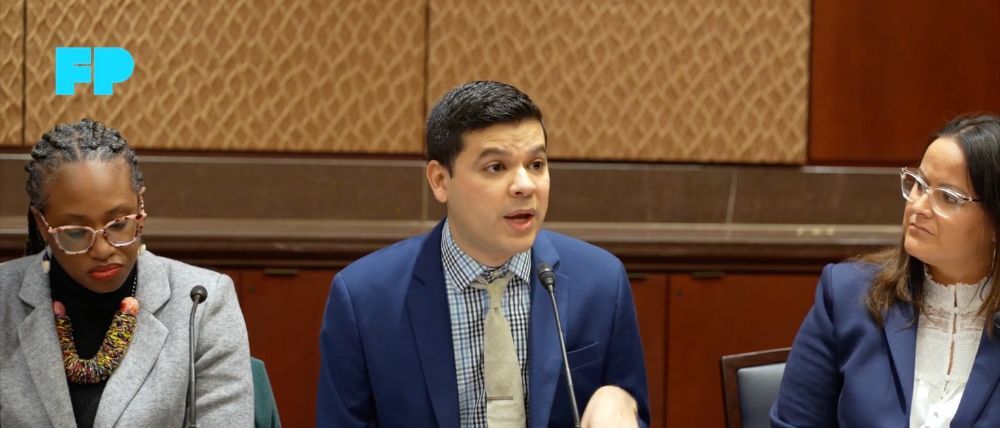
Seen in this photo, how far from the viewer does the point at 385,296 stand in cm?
225

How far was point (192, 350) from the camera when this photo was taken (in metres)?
1.97

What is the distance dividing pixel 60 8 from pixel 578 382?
8.77 feet

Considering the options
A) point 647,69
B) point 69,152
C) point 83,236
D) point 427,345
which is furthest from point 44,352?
point 647,69

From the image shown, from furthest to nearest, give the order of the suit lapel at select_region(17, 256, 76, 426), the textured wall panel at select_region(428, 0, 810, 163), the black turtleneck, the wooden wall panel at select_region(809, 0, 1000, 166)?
the wooden wall panel at select_region(809, 0, 1000, 166)
the textured wall panel at select_region(428, 0, 810, 163)
the black turtleneck
the suit lapel at select_region(17, 256, 76, 426)

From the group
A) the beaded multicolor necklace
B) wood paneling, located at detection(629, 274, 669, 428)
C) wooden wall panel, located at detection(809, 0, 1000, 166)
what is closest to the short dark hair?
the beaded multicolor necklace

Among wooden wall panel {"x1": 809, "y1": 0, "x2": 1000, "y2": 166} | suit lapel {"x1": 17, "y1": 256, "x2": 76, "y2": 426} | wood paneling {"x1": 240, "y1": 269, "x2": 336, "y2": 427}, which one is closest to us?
suit lapel {"x1": 17, "y1": 256, "x2": 76, "y2": 426}

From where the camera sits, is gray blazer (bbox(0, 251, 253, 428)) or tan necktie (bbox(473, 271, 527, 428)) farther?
tan necktie (bbox(473, 271, 527, 428))

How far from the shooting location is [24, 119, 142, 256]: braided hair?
211 centimetres

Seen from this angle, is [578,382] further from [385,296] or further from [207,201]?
[207,201]

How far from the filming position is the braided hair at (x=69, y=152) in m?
2.11

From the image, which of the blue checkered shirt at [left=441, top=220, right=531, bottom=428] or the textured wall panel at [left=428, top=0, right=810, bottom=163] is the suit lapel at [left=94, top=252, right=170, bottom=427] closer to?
the blue checkered shirt at [left=441, top=220, right=531, bottom=428]

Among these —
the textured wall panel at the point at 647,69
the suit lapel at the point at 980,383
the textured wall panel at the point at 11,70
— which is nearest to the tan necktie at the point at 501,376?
the suit lapel at the point at 980,383

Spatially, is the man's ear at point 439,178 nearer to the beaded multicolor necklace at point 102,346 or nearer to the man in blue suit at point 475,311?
the man in blue suit at point 475,311

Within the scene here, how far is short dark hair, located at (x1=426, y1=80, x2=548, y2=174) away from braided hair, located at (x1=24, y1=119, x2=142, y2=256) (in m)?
0.57
